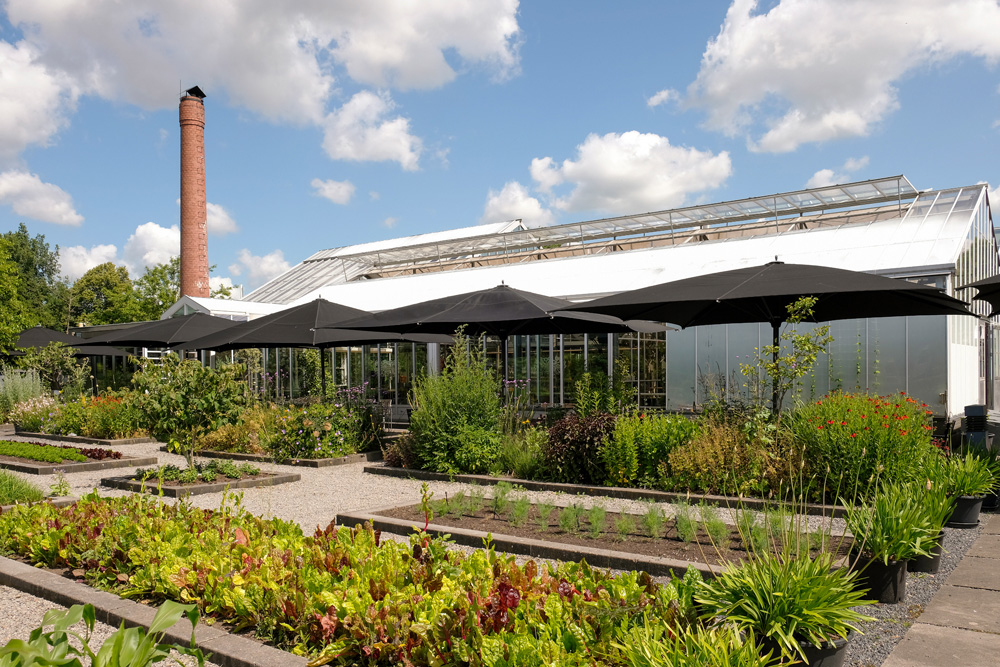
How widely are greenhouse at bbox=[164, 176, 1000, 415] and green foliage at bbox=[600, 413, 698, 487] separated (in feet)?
11.4

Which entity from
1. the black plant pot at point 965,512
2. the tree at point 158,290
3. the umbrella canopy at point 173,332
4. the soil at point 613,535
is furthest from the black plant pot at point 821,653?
the tree at point 158,290

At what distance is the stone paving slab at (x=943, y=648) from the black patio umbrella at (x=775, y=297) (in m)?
4.13

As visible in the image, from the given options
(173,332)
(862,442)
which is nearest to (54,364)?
(173,332)

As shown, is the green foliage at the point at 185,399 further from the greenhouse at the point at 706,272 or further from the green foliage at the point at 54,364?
the green foliage at the point at 54,364

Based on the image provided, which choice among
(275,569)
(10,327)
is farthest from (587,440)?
(10,327)

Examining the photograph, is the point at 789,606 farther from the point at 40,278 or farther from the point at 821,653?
the point at 40,278

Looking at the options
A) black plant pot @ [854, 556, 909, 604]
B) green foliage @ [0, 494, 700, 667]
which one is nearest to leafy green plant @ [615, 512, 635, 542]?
green foliage @ [0, 494, 700, 667]

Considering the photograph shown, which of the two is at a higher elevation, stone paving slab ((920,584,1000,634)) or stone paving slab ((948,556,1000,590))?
stone paving slab ((920,584,1000,634))

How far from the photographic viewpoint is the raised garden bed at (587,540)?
5.54 metres

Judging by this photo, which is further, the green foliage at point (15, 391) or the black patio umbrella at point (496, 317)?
the green foliage at point (15, 391)

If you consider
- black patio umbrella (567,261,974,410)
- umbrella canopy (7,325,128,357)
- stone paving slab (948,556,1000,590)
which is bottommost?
stone paving slab (948,556,1000,590)

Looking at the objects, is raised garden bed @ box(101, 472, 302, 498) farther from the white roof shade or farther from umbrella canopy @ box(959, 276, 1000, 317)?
umbrella canopy @ box(959, 276, 1000, 317)

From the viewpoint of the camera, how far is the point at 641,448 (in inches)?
353

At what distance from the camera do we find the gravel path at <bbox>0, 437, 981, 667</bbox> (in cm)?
441
